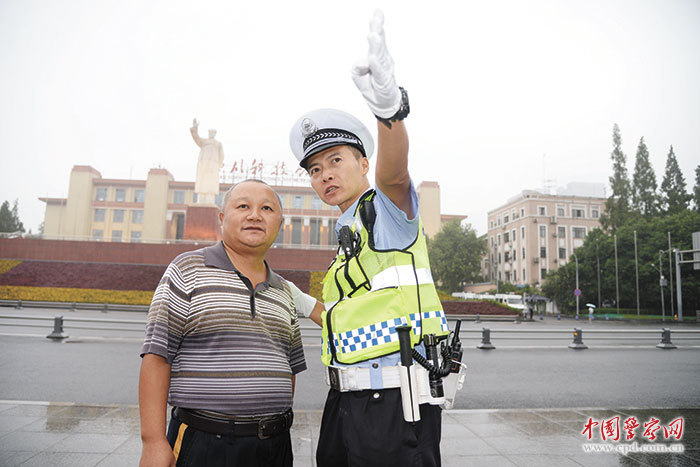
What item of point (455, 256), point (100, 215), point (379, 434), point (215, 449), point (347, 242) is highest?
point (100, 215)

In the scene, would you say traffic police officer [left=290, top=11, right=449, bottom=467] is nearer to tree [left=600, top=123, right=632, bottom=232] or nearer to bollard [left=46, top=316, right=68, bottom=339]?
bollard [left=46, top=316, right=68, bottom=339]

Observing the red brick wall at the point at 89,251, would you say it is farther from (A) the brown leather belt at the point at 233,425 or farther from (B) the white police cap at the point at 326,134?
(A) the brown leather belt at the point at 233,425

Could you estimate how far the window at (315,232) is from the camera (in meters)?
56.5

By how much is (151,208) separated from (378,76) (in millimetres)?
61060

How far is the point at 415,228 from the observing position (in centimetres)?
182

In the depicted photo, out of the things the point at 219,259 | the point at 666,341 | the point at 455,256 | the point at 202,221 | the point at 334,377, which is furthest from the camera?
the point at 455,256

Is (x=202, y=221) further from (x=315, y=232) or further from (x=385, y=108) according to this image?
(x=385, y=108)

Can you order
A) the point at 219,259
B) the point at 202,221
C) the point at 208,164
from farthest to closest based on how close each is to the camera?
the point at 202,221, the point at 208,164, the point at 219,259

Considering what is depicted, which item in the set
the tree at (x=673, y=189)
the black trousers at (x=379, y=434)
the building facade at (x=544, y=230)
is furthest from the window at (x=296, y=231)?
the black trousers at (x=379, y=434)

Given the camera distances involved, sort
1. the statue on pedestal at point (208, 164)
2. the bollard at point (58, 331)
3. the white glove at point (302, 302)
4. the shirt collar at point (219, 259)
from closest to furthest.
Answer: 1. the shirt collar at point (219, 259)
2. the white glove at point (302, 302)
3. the bollard at point (58, 331)
4. the statue on pedestal at point (208, 164)

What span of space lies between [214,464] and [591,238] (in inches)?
1940

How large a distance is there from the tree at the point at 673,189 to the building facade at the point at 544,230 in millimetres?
8540

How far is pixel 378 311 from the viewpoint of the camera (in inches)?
69.4

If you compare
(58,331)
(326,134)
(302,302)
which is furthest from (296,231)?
(326,134)
